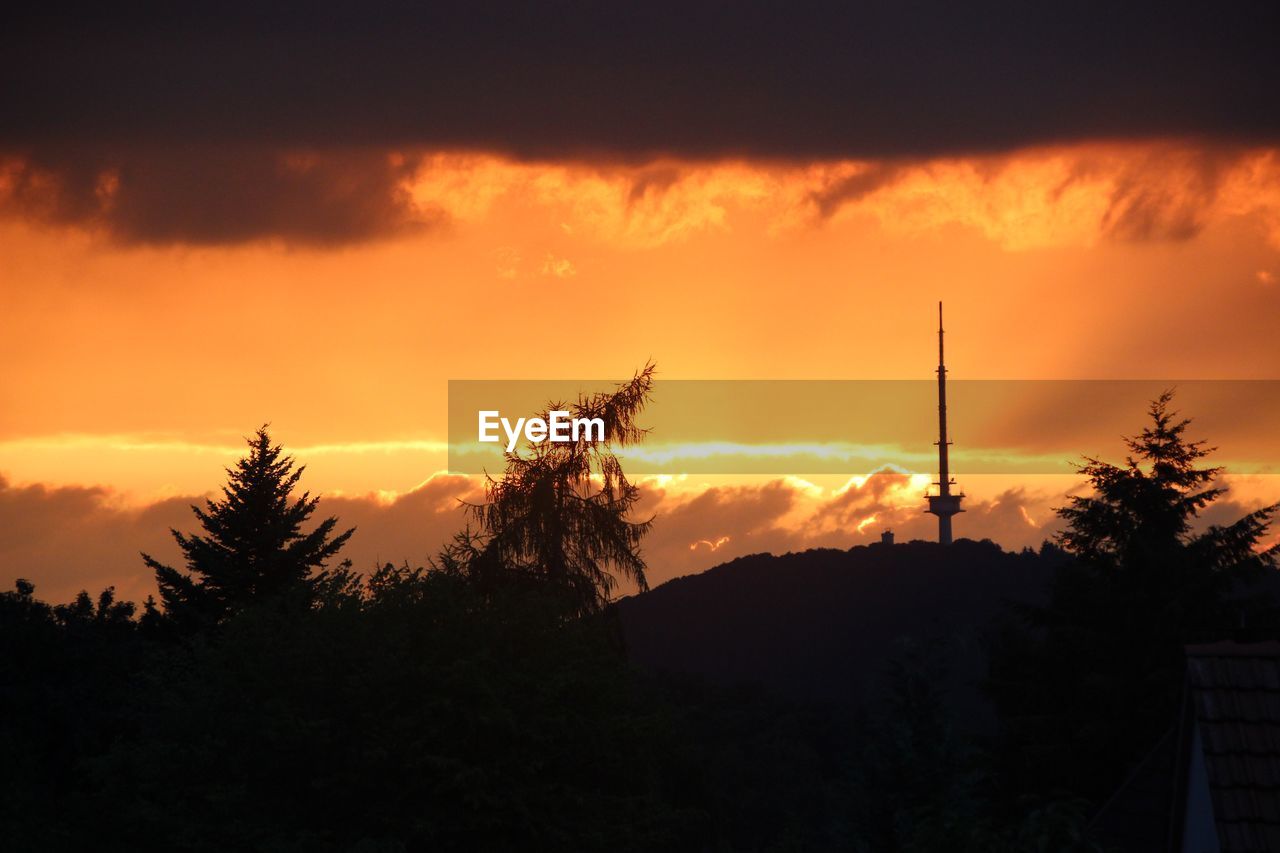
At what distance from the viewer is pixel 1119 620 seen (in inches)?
1918

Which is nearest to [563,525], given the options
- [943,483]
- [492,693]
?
[492,693]

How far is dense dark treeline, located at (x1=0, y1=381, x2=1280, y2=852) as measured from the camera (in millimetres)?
33156

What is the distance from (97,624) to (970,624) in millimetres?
123565

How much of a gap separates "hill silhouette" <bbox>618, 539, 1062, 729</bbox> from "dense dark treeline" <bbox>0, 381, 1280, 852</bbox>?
4407 inches

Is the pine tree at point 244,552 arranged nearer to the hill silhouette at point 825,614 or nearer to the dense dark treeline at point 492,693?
the dense dark treeline at point 492,693

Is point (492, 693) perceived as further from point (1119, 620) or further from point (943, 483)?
point (943, 483)

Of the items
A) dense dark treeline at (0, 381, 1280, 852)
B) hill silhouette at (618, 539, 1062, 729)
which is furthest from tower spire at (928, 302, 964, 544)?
dense dark treeline at (0, 381, 1280, 852)

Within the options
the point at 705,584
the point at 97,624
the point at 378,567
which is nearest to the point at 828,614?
the point at 705,584

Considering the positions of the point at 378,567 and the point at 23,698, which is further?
the point at 23,698

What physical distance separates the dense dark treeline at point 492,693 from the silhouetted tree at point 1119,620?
3.5 inches

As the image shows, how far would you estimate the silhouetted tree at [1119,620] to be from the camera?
46156mm

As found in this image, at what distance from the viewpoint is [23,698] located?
4772 cm

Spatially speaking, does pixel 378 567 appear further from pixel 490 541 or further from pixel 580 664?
pixel 580 664

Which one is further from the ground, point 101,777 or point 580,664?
point 580,664
